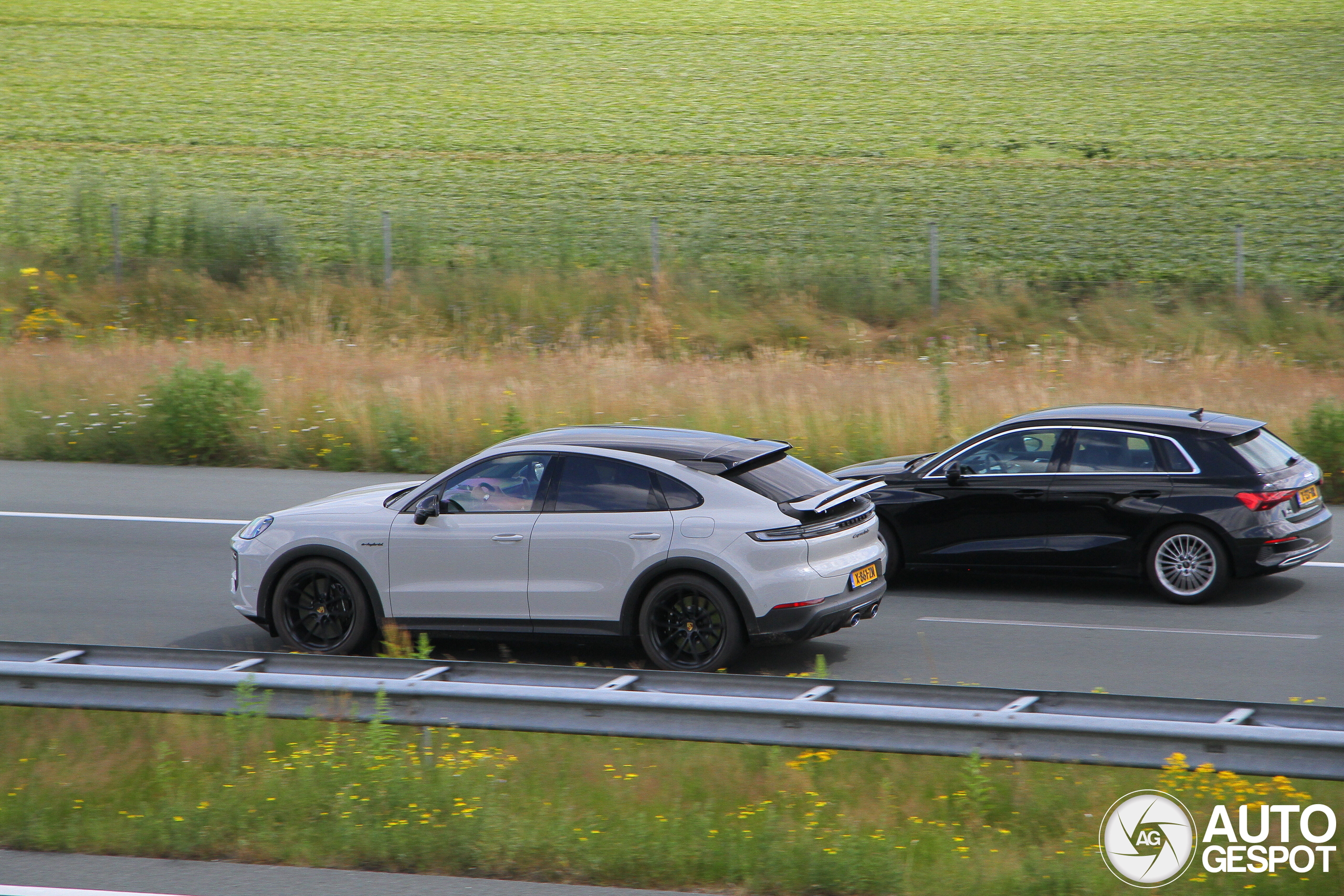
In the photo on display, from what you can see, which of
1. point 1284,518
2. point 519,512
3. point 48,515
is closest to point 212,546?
point 48,515

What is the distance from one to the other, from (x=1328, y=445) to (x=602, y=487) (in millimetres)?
9719

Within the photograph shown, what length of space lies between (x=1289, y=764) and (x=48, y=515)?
494 inches

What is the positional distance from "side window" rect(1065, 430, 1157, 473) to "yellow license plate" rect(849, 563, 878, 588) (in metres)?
2.77

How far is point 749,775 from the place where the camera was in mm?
6430

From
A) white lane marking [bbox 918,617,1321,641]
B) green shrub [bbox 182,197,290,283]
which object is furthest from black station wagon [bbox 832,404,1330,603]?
green shrub [bbox 182,197,290,283]

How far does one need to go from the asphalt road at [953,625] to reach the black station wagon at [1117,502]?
330 mm

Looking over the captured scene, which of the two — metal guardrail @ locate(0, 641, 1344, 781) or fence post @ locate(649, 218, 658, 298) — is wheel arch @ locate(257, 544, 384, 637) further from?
fence post @ locate(649, 218, 658, 298)

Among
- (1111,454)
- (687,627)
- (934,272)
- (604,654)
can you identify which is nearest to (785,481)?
(687,627)

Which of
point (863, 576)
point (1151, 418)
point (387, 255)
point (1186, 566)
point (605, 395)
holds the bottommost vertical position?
point (1186, 566)

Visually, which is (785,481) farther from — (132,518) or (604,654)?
(132,518)

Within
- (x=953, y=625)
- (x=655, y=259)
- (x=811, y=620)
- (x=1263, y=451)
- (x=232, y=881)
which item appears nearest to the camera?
(x=232, y=881)

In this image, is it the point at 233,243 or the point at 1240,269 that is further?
the point at 233,243

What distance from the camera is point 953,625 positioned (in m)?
10.5

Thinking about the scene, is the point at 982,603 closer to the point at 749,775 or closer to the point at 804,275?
the point at 749,775
